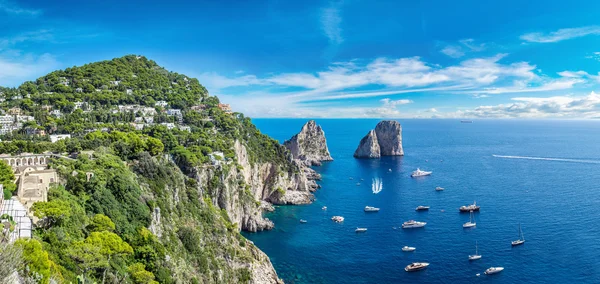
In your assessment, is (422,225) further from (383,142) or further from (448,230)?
(383,142)

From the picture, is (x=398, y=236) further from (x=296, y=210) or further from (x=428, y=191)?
(x=428, y=191)

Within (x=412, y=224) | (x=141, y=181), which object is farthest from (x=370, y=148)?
(x=141, y=181)

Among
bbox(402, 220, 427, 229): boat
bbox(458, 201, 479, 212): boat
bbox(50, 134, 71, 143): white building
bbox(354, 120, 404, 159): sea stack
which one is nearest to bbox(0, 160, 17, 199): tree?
bbox(50, 134, 71, 143): white building

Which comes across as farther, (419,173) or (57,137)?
(419,173)

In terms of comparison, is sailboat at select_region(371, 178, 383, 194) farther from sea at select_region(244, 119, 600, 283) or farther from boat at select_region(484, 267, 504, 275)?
boat at select_region(484, 267, 504, 275)

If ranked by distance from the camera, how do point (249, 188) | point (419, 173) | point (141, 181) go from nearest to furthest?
point (141, 181) → point (249, 188) → point (419, 173)

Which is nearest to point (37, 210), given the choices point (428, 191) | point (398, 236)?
point (398, 236)
